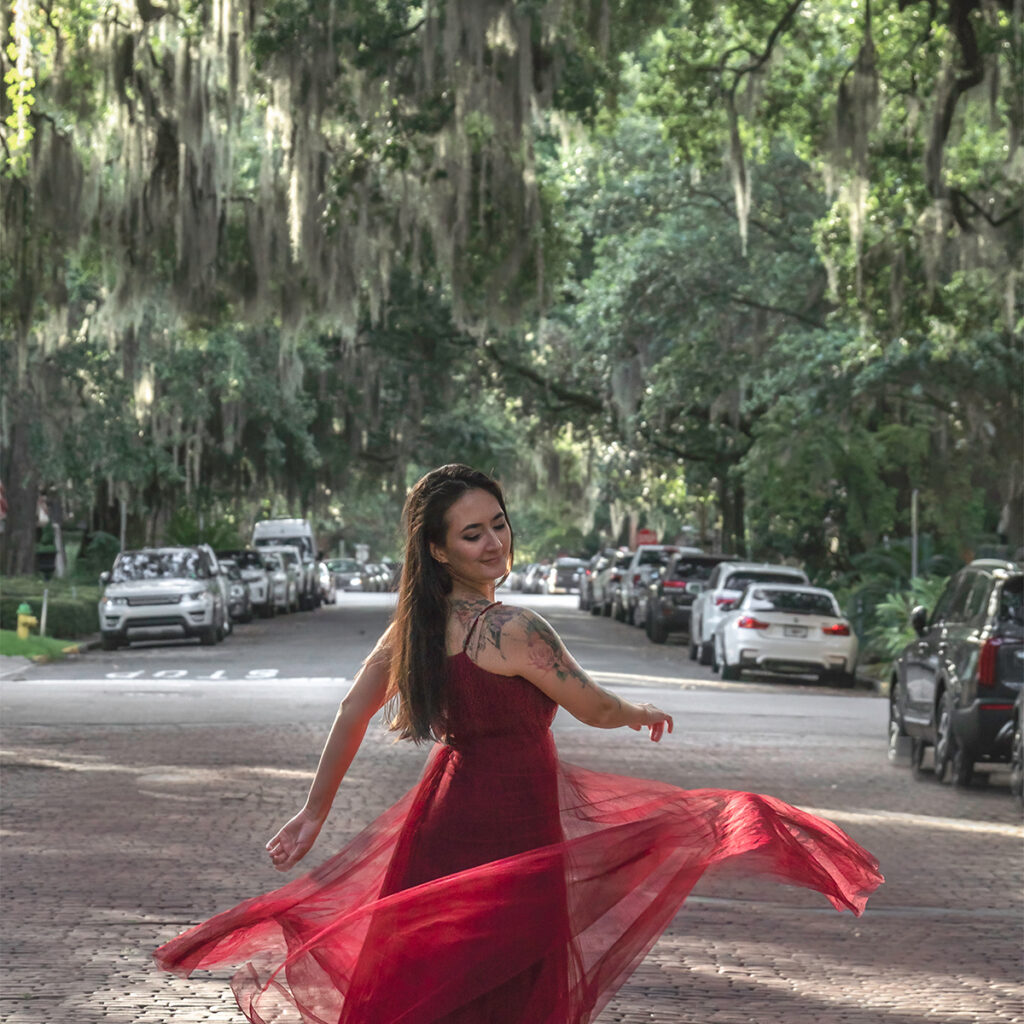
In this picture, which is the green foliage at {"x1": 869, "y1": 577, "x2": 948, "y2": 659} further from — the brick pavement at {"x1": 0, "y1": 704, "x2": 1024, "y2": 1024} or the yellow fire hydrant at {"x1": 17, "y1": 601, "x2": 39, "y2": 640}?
the yellow fire hydrant at {"x1": 17, "y1": 601, "x2": 39, "y2": 640}

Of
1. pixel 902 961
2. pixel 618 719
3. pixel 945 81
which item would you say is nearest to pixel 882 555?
pixel 945 81

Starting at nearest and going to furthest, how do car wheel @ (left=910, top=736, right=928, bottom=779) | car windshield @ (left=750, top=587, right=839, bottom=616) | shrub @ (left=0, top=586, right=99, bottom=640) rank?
car wheel @ (left=910, top=736, right=928, bottom=779) → car windshield @ (left=750, top=587, right=839, bottom=616) → shrub @ (left=0, top=586, right=99, bottom=640)

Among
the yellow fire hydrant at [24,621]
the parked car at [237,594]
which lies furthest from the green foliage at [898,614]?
the parked car at [237,594]

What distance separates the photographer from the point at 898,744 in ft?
54.0

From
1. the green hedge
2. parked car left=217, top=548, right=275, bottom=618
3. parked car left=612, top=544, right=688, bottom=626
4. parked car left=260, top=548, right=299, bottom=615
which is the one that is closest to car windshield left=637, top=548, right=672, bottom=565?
parked car left=612, top=544, right=688, bottom=626

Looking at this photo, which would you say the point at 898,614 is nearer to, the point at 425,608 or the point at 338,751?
the point at 338,751

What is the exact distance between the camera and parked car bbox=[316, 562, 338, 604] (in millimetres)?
60300

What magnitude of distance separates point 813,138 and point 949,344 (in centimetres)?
343

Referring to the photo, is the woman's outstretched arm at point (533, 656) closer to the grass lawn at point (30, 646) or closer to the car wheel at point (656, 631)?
the grass lawn at point (30, 646)

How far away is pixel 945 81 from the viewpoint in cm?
2206

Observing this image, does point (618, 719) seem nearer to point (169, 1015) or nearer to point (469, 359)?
point (169, 1015)

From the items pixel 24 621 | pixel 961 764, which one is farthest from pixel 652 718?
pixel 24 621

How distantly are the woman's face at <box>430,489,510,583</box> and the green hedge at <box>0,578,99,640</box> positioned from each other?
96.2ft

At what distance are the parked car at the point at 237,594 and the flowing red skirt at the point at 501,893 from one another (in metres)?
36.0
